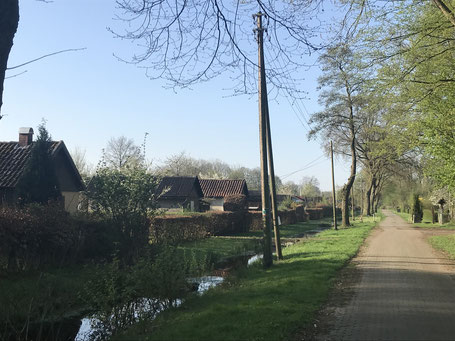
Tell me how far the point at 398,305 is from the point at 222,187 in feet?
138

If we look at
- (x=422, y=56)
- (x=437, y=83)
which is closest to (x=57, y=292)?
(x=422, y=56)

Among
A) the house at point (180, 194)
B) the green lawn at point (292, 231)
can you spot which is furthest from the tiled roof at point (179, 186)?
the green lawn at point (292, 231)

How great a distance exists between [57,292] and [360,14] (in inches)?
394

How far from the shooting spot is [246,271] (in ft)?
42.8

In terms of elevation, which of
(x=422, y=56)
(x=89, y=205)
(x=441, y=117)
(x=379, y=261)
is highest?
(x=422, y=56)

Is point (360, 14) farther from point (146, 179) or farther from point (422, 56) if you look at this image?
point (146, 179)

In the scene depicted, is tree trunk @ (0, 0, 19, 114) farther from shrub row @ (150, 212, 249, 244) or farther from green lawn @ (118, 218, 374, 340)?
shrub row @ (150, 212, 249, 244)

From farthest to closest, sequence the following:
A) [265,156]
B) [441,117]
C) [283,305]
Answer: [441,117] → [265,156] → [283,305]

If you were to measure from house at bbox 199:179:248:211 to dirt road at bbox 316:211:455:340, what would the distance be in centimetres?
3436

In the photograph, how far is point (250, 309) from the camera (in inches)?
302

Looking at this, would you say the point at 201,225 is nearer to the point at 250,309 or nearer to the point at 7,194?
the point at 7,194

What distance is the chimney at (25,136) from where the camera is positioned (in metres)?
23.3

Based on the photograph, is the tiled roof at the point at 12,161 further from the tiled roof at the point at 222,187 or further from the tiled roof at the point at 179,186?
the tiled roof at the point at 222,187

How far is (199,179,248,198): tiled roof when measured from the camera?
161 feet
